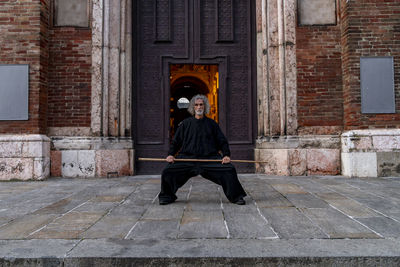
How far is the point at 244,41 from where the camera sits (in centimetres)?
720

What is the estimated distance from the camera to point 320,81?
643 cm

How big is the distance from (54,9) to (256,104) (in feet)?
16.1

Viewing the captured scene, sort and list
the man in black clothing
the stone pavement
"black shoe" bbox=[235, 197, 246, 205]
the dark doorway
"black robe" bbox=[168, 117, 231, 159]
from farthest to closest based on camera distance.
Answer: the dark doorway → "black robe" bbox=[168, 117, 231, 159] → the man in black clothing → "black shoe" bbox=[235, 197, 246, 205] → the stone pavement

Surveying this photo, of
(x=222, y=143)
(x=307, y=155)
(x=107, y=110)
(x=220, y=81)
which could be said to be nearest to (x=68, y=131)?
(x=107, y=110)

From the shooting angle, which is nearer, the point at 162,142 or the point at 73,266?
the point at 73,266

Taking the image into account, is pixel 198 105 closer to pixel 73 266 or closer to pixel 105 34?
pixel 73 266

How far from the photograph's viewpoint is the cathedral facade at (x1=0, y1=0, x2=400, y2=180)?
5.98 metres

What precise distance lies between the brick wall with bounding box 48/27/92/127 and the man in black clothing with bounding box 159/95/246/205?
10.4ft

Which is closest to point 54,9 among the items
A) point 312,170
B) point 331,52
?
point 331,52

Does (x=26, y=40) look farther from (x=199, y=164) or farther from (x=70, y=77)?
(x=199, y=164)

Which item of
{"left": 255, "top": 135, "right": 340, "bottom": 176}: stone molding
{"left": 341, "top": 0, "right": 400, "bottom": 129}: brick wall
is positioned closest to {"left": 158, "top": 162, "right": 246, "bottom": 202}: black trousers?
{"left": 255, "top": 135, "right": 340, "bottom": 176}: stone molding

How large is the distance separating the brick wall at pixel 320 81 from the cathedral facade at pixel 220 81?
0.02 meters

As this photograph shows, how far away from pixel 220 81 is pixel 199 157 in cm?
355

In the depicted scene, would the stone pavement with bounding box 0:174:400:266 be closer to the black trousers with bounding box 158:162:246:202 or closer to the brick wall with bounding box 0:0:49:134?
the black trousers with bounding box 158:162:246:202
